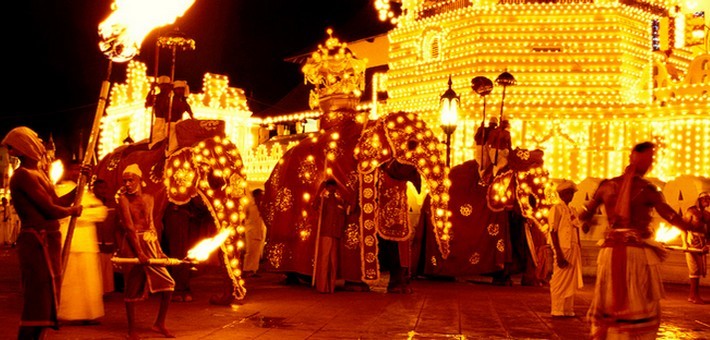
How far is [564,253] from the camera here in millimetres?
12203

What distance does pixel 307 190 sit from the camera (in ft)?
49.9

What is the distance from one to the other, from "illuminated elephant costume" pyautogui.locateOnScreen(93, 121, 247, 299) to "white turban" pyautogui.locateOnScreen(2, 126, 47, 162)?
4.79 meters

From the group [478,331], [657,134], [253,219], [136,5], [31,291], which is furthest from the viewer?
[657,134]

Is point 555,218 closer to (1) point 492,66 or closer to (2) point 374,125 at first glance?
(2) point 374,125

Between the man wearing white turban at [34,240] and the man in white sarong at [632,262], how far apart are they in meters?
4.16

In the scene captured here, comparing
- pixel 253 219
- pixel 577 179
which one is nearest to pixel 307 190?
pixel 253 219

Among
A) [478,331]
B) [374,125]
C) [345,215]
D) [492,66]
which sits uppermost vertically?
[492,66]

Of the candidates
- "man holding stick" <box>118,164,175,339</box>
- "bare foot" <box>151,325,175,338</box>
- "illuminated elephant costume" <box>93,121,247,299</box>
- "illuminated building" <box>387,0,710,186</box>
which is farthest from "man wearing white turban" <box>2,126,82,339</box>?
"illuminated building" <box>387,0,710,186</box>

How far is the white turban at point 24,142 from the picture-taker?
7.51 meters

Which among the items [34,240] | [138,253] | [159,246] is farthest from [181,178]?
[34,240]

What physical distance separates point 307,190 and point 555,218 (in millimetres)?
4409

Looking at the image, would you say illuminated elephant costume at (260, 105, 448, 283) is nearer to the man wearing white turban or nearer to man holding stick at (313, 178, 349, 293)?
man holding stick at (313, 178, 349, 293)

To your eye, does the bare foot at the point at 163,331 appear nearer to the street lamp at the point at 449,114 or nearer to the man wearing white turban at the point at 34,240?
the man wearing white turban at the point at 34,240

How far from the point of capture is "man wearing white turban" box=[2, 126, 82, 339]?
24.4 feet
